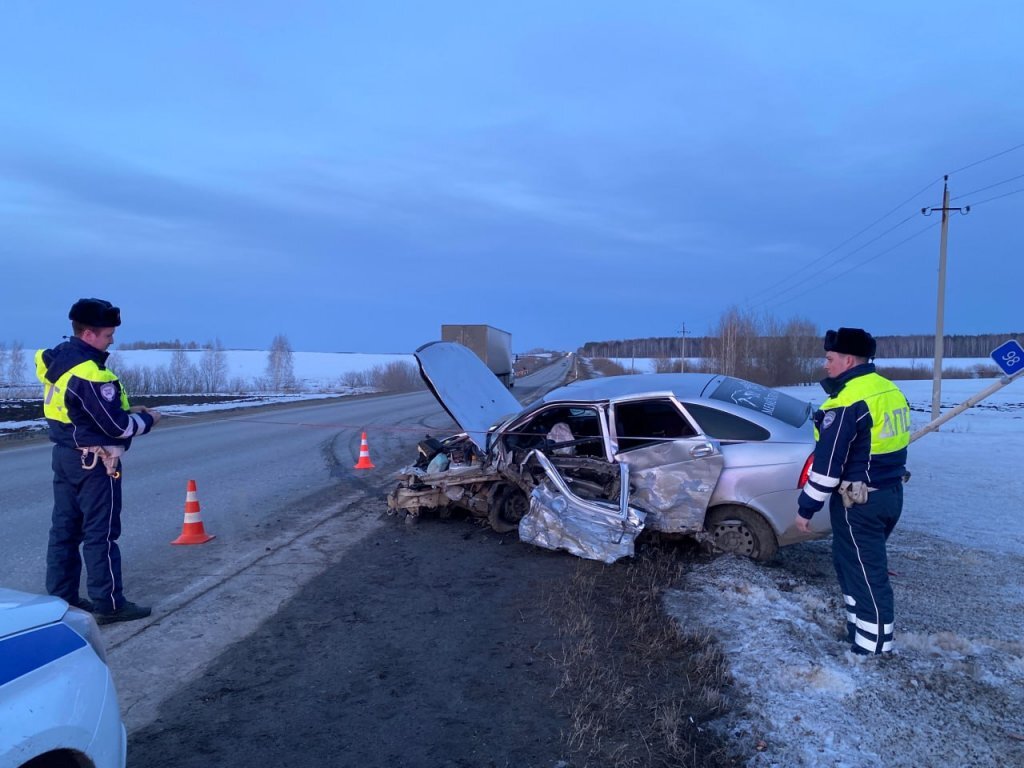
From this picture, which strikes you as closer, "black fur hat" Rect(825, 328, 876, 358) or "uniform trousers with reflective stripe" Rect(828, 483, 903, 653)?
"uniform trousers with reflective stripe" Rect(828, 483, 903, 653)

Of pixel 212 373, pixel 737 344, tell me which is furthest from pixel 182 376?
pixel 737 344

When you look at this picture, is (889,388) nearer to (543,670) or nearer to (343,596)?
(543,670)

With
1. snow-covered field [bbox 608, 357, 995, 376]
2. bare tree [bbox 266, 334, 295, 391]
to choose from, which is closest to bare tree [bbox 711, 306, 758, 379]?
snow-covered field [bbox 608, 357, 995, 376]

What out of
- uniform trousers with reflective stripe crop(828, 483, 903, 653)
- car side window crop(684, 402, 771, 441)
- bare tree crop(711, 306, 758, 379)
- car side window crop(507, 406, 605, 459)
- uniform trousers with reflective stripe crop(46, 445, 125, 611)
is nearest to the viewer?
uniform trousers with reflective stripe crop(828, 483, 903, 653)

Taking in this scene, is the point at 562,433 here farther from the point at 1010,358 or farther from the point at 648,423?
the point at 1010,358

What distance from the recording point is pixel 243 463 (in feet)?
40.3

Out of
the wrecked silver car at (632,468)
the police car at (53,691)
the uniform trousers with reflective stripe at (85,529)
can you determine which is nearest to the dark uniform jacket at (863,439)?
the wrecked silver car at (632,468)

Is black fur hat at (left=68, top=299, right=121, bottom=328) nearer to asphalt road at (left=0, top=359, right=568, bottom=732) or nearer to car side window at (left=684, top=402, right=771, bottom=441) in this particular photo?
asphalt road at (left=0, top=359, right=568, bottom=732)

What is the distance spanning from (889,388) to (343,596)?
409 cm

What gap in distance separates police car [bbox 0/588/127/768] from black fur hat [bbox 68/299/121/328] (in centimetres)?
270

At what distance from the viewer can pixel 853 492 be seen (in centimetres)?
416

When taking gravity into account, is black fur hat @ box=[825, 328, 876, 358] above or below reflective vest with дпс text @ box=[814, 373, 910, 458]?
above

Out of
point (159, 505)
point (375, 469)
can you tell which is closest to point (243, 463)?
point (375, 469)

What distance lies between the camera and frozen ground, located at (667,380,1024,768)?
3.30 m
